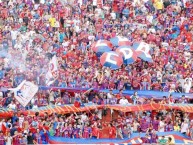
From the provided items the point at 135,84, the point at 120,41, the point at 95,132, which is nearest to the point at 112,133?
the point at 95,132

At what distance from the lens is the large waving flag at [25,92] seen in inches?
1503

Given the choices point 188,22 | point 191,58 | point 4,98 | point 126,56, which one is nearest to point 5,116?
point 4,98

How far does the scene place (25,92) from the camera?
38344 mm

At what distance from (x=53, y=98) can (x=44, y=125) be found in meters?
2.68

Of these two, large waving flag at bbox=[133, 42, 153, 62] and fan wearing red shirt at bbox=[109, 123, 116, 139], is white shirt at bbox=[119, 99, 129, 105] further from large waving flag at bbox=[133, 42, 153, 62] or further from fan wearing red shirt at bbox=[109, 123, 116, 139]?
large waving flag at bbox=[133, 42, 153, 62]

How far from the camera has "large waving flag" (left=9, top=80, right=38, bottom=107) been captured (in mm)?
38188

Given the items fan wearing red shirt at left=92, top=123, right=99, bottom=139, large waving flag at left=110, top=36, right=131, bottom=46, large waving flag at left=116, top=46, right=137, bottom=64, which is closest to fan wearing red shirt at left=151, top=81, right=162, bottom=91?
large waving flag at left=116, top=46, right=137, bottom=64

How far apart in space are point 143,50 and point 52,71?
5065 millimetres

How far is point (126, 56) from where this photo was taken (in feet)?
142

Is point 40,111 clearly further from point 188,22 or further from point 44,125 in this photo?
point 188,22

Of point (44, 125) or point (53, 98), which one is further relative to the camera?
point (53, 98)

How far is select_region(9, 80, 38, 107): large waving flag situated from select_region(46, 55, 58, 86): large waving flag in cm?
227

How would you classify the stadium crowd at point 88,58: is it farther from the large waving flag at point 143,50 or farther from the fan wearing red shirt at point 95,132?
the large waving flag at point 143,50

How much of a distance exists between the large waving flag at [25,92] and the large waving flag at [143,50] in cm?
703
